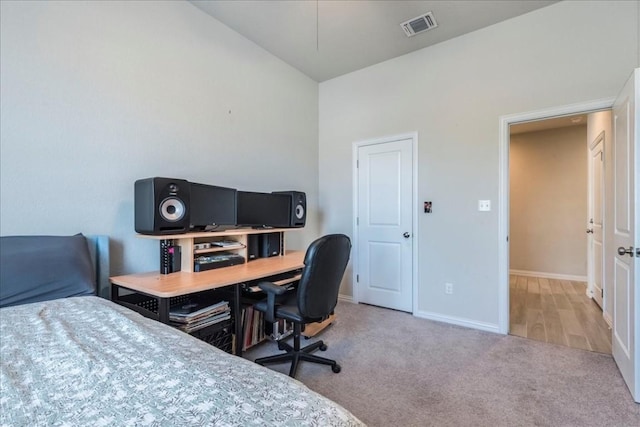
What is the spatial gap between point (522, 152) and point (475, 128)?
3097mm

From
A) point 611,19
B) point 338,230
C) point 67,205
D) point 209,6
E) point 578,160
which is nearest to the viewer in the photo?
point 67,205

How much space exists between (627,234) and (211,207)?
2.79 meters

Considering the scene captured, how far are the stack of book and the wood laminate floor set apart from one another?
257 centimetres

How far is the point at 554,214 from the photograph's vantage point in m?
4.87

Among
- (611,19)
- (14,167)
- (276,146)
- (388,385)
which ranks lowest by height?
(388,385)

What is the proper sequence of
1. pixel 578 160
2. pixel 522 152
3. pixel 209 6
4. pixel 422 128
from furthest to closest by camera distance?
1. pixel 522 152
2. pixel 578 160
3. pixel 422 128
4. pixel 209 6

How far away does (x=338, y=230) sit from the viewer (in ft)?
12.3

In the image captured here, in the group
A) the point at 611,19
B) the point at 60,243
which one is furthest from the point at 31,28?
the point at 611,19

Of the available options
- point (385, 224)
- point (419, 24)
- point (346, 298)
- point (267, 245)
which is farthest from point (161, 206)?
point (419, 24)

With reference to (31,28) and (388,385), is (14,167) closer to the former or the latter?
(31,28)

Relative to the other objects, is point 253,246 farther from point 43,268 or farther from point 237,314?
point 43,268

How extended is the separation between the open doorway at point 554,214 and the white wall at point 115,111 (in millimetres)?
3557

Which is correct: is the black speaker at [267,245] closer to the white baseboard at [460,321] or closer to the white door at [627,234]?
the white baseboard at [460,321]

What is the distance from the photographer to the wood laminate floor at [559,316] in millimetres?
2535
